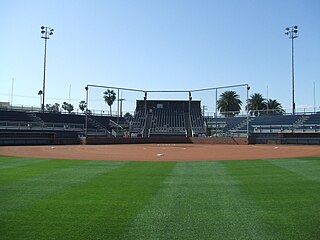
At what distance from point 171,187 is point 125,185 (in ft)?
4.38

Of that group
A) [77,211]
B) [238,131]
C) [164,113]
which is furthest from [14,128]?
[77,211]

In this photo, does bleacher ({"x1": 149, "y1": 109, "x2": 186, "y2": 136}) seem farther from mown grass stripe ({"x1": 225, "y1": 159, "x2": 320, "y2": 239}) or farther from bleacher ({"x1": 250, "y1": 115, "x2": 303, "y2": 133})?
mown grass stripe ({"x1": 225, "y1": 159, "x2": 320, "y2": 239})

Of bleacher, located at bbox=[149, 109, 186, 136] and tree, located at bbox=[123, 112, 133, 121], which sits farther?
tree, located at bbox=[123, 112, 133, 121]

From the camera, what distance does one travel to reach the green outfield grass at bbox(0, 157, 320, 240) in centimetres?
563

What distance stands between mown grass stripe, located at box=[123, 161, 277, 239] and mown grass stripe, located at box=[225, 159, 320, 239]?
10.7 inches

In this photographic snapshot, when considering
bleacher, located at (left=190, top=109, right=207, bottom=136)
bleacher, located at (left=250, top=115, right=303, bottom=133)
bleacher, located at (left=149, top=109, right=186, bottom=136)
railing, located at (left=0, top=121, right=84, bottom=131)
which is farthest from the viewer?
bleacher, located at (left=149, top=109, right=186, bottom=136)

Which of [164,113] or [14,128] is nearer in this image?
[14,128]

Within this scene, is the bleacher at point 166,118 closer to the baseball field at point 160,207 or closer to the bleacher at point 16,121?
the bleacher at point 16,121

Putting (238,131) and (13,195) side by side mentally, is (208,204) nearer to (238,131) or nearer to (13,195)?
(13,195)

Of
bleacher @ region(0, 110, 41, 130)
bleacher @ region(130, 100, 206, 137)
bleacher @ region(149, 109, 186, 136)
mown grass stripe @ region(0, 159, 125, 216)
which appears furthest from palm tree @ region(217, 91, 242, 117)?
mown grass stripe @ region(0, 159, 125, 216)

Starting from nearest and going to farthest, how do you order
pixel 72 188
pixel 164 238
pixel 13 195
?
pixel 164 238
pixel 13 195
pixel 72 188

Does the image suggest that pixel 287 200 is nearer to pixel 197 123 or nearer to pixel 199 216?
pixel 199 216

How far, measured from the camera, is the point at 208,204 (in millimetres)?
7684

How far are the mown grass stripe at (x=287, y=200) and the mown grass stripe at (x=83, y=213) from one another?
2.52 meters
